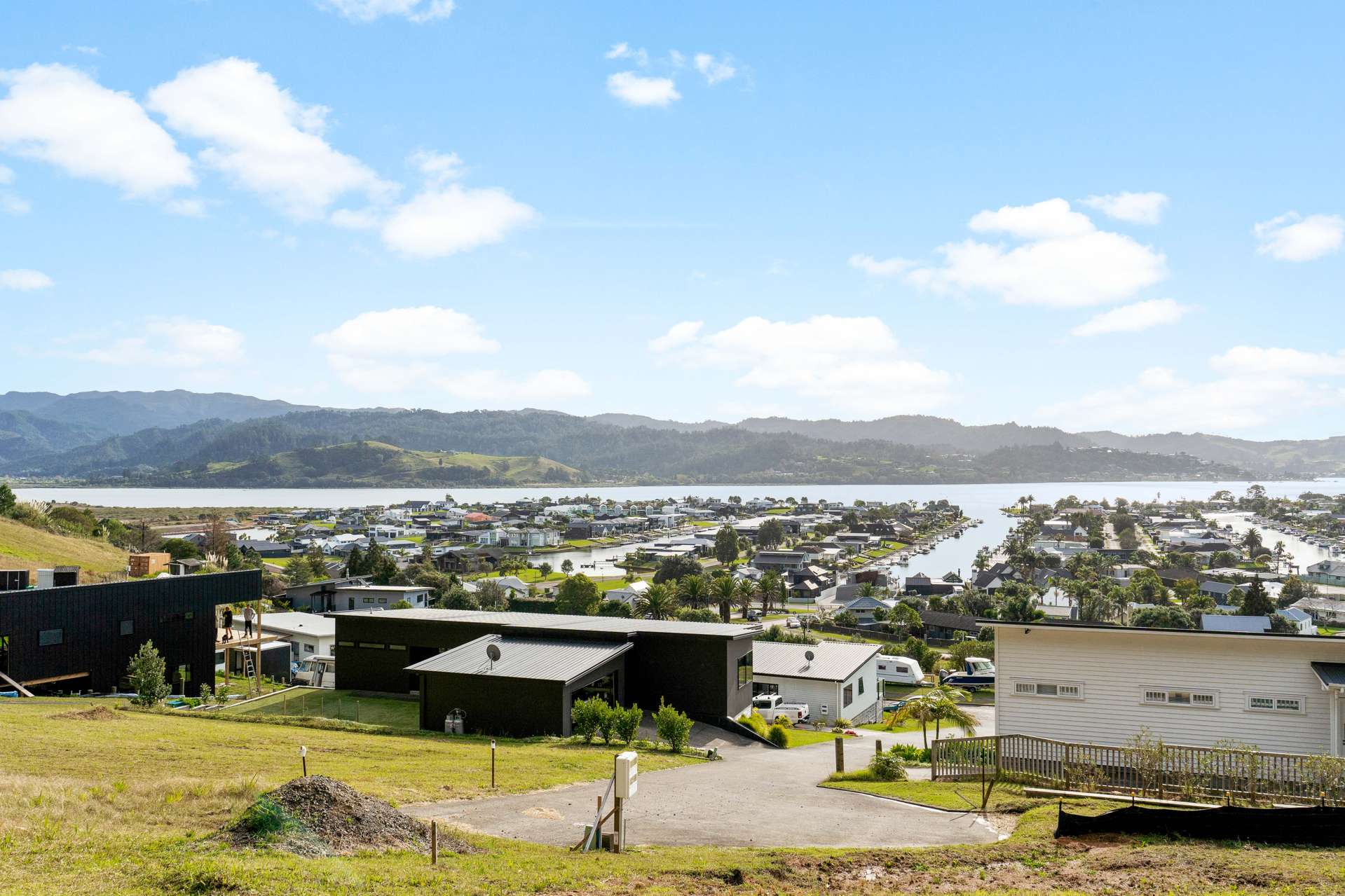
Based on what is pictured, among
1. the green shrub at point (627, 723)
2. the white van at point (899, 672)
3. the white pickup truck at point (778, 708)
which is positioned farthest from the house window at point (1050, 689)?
the white van at point (899, 672)

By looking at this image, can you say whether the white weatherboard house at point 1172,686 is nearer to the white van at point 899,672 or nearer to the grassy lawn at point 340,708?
the grassy lawn at point 340,708

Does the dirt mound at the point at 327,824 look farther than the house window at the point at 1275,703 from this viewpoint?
No

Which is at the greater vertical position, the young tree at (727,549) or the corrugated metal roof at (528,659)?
the corrugated metal roof at (528,659)

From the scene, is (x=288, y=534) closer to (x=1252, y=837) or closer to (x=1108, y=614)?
(x=1108, y=614)

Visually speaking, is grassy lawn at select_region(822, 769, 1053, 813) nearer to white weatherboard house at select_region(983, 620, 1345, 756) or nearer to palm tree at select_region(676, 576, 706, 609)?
white weatherboard house at select_region(983, 620, 1345, 756)

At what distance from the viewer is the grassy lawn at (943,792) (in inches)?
460

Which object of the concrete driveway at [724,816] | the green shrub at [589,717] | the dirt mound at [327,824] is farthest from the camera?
the green shrub at [589,717]

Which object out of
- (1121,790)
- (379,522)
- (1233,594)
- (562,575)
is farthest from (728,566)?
(1121,790)

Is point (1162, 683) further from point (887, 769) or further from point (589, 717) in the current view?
point (589, 717)

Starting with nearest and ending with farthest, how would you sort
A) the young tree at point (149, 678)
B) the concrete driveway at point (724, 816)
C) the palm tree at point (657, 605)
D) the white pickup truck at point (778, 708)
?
the concrete driveway at point (724, 816) → the young tree at point (149, 678) → the white pickup truck at point (778, 708) → the palm tree at point (657, 605)

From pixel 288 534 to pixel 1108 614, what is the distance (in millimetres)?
119243

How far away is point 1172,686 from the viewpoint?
15375 mm

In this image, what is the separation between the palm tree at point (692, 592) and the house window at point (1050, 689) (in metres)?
58.3

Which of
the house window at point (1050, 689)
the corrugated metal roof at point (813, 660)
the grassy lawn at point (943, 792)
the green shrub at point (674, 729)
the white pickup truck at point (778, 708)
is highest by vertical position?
the house window at point (1050, 689)
